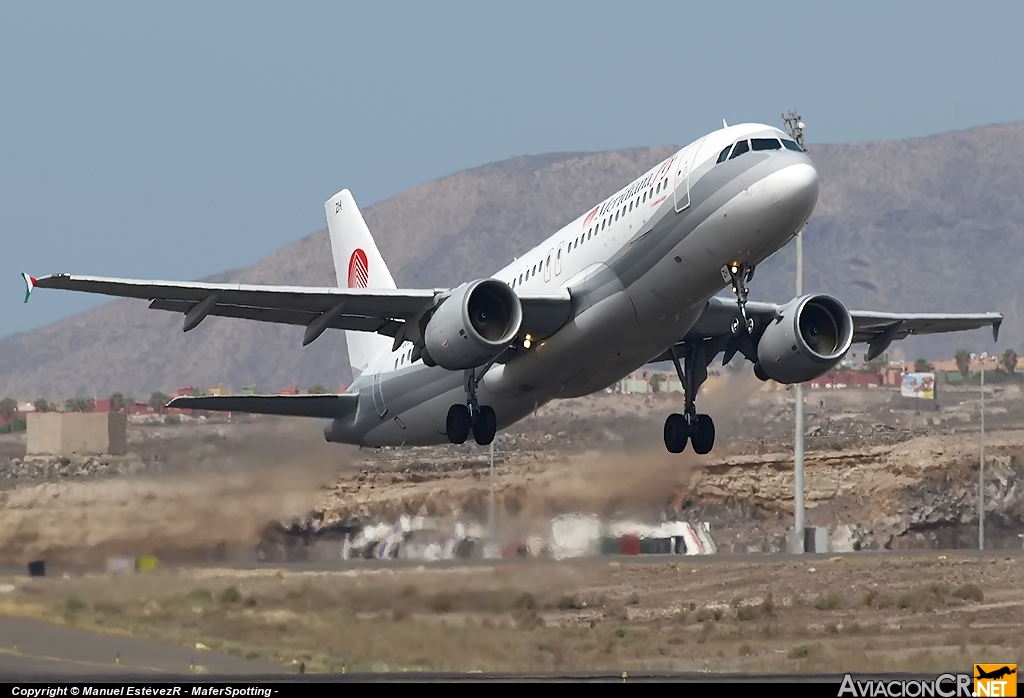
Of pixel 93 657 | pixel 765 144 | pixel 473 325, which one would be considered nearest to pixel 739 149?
pixel 765 144

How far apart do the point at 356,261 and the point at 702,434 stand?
12.3 m

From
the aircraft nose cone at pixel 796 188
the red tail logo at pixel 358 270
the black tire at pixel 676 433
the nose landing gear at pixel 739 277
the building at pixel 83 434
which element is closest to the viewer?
the aircraft nose cone at pixel 796 188

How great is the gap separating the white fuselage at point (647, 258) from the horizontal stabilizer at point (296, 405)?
4.21 m

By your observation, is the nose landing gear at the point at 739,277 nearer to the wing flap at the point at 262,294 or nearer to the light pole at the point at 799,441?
the wing flap at the point at 262,294

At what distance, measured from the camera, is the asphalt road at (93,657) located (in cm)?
Result: 2964

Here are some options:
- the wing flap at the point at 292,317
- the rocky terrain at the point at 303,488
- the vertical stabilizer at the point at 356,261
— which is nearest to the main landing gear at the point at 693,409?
the rocky terrain at the point at 303,488

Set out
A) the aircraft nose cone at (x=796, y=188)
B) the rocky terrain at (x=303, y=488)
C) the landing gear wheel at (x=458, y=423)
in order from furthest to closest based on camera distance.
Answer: the rocky terrain at (x=303, y=488)
the landing gear wheel at (x=458, y=423)
the aircraft nose cone at (x=796, y=188)

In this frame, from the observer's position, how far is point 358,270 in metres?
45.8

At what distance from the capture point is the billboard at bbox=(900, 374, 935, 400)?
118 meters

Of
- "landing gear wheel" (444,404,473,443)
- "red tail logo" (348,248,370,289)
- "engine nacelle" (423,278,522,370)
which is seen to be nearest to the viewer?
"engine nacelle" (423,278,522,370)

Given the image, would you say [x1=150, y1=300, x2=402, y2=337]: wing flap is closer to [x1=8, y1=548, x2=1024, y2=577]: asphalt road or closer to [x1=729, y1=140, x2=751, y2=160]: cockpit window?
[x1=729, y1=140, x2=751, y2=160]: cockpit window

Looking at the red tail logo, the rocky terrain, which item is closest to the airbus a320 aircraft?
the rocky terrain

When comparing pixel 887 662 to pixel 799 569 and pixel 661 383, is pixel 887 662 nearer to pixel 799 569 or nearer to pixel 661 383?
pixel 799 569

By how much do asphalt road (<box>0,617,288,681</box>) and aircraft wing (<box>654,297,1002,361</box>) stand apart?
11.7m
